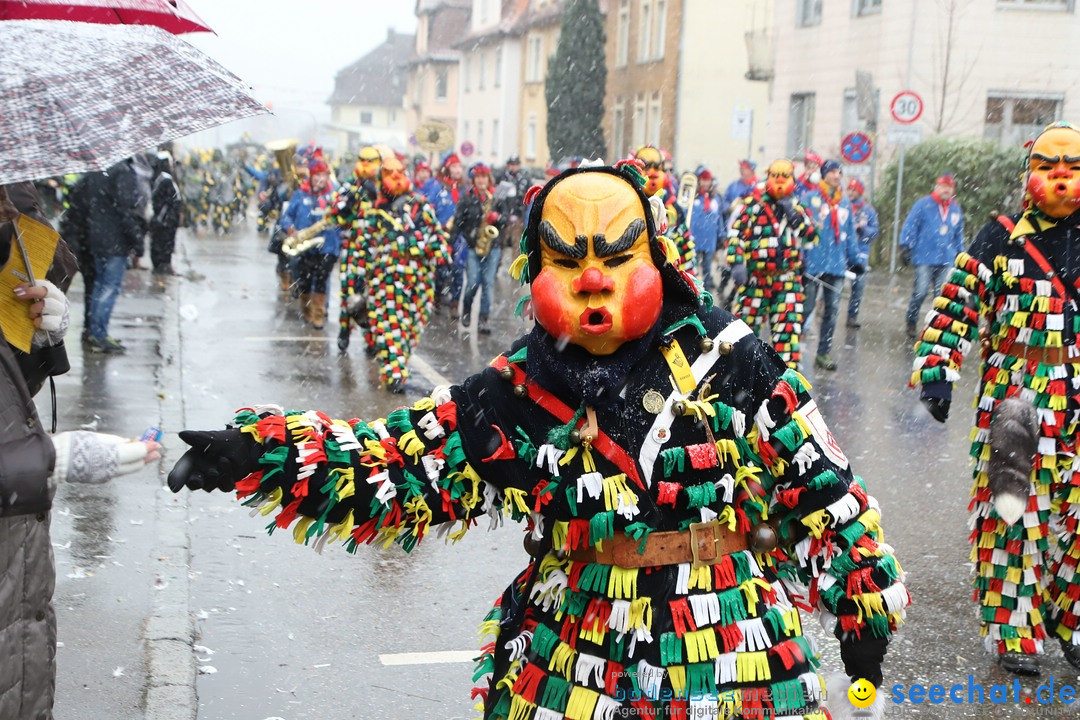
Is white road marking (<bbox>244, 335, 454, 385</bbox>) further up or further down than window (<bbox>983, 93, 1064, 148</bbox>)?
further down

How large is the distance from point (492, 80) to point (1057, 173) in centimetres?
5376

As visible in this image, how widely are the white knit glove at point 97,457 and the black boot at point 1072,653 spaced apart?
3767mm

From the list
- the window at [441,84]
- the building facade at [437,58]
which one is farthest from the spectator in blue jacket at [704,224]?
the window at [441,84]

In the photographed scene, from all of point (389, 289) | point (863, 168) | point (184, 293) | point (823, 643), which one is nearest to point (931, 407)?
point (823, 643)

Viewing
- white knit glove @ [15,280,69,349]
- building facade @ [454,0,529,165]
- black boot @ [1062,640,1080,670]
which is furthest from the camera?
building facade @ [454,0,529,165]

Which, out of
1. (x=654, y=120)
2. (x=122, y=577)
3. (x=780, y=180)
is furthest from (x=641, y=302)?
(x=654, y=120)

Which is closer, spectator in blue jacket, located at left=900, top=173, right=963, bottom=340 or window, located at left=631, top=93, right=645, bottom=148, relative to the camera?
spectator in blue jacket, located at left=900, top=173, right=963, bottom=340

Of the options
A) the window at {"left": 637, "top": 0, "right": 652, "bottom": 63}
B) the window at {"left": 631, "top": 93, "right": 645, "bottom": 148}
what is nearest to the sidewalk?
the window at {"left": 631, "top": 93, "right": 645, "bottom": 148}

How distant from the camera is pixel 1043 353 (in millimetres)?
4750

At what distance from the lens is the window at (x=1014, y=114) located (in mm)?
25234

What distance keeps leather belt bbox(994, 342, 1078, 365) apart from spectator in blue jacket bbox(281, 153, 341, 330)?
30.5 feet

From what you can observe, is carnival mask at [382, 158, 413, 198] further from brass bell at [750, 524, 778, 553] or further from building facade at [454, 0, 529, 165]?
building facade at [454, 0, 529, 165]

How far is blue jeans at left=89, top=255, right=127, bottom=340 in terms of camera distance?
10953 mm

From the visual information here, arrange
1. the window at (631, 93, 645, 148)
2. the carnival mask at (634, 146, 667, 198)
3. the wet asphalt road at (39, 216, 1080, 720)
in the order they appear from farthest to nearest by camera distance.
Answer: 1. the window at (631, 93, 645, 148)
2. the carnival mask at (634, 146, 667, 198)
3. the wet asphalt road at (39, 216, 1080, 720)
